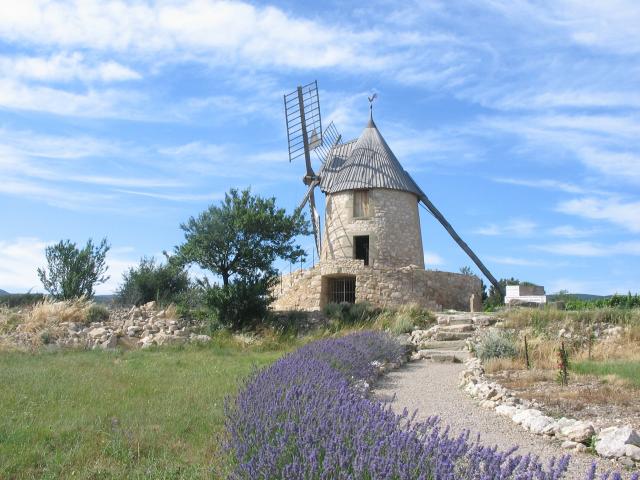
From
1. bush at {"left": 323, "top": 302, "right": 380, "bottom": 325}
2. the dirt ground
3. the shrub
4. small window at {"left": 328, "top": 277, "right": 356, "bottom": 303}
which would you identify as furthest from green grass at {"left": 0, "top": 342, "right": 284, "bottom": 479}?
small window at {"left": 328, "top": 277, "right": 356, "bottom": 303}

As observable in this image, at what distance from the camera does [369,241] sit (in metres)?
21.0

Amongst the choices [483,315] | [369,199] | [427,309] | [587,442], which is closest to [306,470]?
[587,442]

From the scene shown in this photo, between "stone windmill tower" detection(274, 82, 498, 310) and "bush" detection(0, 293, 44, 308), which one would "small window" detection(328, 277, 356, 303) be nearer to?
"stone windmill tower" detection(274, 82, 498, 310)

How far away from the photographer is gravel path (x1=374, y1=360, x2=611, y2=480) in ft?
17.2

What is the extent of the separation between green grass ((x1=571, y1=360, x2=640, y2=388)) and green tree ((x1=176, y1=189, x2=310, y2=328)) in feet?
28.5

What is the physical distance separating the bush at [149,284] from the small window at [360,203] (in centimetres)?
617

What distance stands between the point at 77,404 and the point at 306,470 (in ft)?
13.4

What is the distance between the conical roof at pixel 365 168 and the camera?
21.3 meters

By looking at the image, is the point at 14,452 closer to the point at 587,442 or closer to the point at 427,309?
the point at 587,442

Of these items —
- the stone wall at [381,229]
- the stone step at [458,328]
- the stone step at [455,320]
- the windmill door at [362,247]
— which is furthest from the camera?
the windmill door at [362,247]

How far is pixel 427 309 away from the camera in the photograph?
704 inches

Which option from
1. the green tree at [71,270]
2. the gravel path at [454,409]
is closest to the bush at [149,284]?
the green tree at [71,270]

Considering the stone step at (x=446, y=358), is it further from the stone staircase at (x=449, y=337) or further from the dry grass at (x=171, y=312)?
the dry grass at (x=171, y=312)

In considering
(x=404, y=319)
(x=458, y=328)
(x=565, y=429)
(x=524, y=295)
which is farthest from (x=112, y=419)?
(x=524, y=295)
